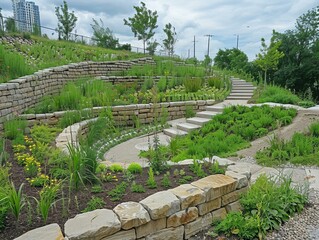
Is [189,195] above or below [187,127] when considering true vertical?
above

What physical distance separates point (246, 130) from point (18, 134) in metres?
4.56

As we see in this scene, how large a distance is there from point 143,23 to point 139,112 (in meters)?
13.7

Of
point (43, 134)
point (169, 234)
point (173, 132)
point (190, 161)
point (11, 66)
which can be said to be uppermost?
point (11, 66)

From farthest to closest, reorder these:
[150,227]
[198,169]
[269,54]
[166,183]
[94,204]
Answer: [269,54] < [198,169] < [166,183] < [94,204] < [150,227]

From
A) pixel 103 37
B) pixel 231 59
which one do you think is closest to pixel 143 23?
pixel 103 37

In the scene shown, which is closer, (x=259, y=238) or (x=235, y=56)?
(x=259, y=238)

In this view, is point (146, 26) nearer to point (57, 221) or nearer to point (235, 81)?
point (235, 81)

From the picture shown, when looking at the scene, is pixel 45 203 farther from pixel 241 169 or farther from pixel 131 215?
pixel 241 169

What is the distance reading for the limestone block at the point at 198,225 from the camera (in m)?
2.27

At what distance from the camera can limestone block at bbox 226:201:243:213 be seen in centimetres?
258

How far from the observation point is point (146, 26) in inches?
759

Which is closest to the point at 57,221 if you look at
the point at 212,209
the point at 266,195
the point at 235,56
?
the point at 212,209

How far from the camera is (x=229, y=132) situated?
588 centimetres

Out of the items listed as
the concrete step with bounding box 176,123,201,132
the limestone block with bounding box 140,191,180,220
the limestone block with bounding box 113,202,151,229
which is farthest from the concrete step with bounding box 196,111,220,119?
the limestone block with bounding box 113,202,151,229
